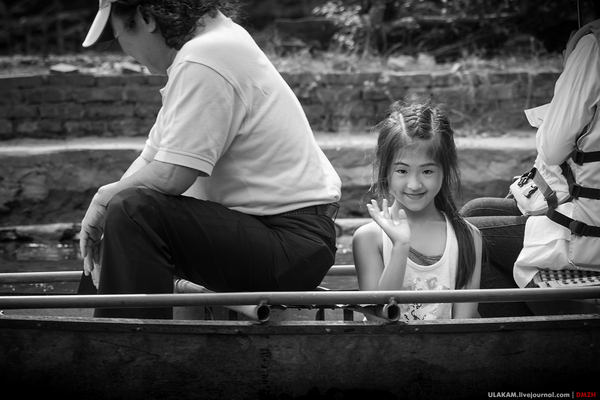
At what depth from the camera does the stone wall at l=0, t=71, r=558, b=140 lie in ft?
24.6

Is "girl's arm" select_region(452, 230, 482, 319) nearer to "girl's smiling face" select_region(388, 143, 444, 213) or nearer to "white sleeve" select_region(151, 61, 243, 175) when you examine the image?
"girl's smiling face" select_region(388, 143, 444, 213)

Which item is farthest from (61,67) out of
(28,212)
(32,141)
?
(28,212)

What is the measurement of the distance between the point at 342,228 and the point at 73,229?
2250mm

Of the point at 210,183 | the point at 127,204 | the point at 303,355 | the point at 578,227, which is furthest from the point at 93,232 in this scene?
the point at 578,227

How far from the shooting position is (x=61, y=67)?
798 cm

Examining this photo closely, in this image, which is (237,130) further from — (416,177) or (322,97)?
(322,97)

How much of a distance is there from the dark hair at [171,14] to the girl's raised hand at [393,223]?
869 millimetres

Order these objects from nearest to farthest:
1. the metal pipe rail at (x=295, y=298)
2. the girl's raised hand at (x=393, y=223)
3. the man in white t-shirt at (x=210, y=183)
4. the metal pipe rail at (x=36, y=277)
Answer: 1. the metal pipe rail at (x=295, y=298)
2. the man in white t-shirt at (x=210, y=183)
3. the girl's raised hand at (x=393, y=223)
4. the metal pipe rail at (x=36, y=277)

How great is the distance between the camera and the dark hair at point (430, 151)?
2.81 meters

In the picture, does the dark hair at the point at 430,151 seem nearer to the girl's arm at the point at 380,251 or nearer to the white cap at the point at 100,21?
the girl's arm at the point at 380,251

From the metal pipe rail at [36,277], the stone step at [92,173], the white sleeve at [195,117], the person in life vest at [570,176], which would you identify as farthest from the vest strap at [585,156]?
the stone step at [92,173]

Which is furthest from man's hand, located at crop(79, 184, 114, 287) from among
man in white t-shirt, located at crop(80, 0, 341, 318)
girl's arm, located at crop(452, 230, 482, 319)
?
girl's arm, located at crop(452, 230, 482, 319)

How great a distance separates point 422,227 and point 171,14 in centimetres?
117

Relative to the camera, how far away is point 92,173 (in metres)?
6.77
